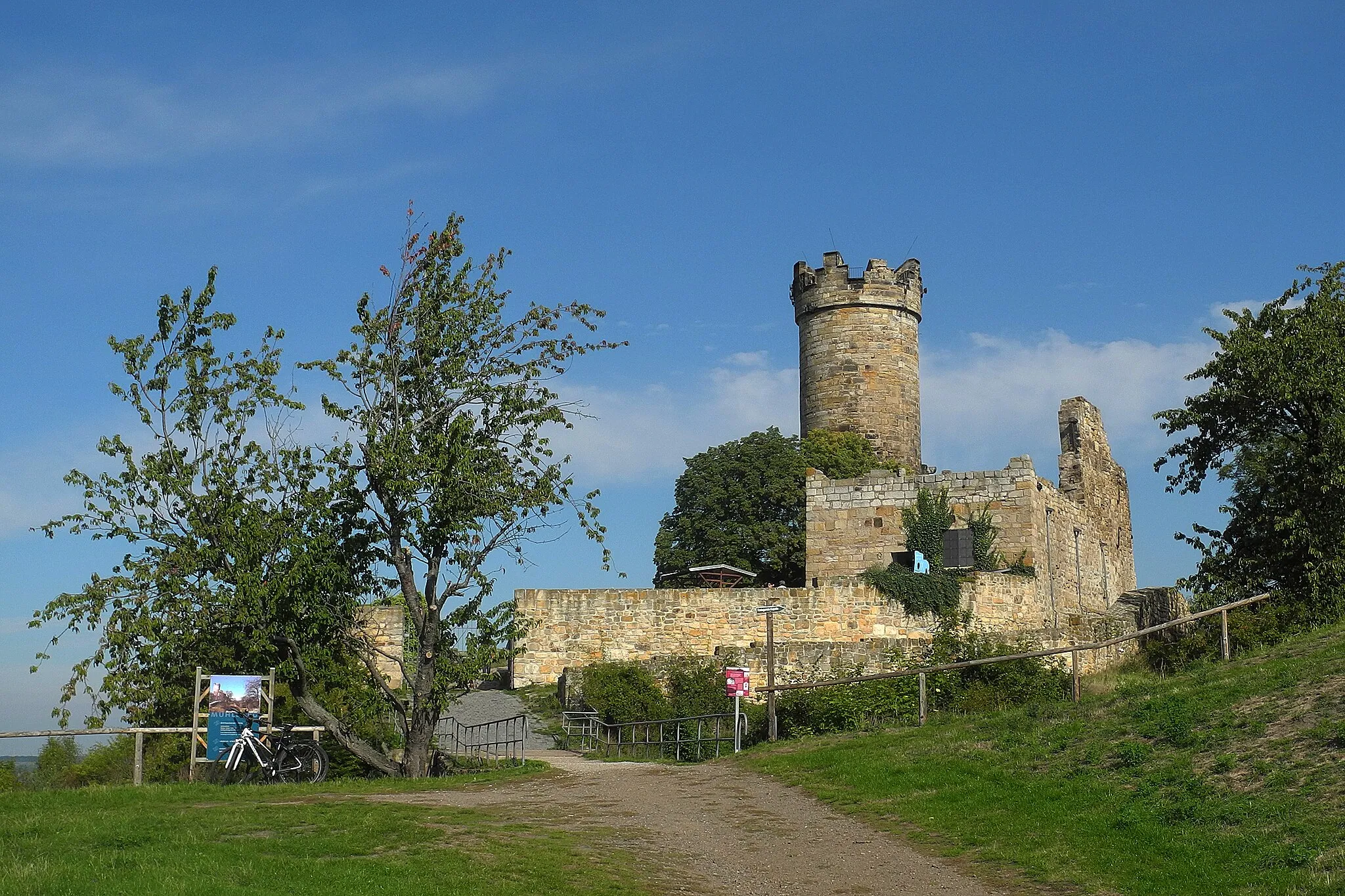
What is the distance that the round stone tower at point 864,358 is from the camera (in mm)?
39438

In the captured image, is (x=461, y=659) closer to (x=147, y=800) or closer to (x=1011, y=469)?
(x=147, y=800)

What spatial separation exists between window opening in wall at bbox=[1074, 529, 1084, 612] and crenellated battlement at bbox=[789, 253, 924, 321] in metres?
9.18

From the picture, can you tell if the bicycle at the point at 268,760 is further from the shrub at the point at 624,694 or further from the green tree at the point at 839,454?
the green tree at the point at 839,454

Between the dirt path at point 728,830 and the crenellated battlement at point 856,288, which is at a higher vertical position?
the crenellated battlement at point 856,288

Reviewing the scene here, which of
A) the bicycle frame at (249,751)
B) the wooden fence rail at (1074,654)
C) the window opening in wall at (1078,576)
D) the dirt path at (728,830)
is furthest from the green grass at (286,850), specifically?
the window opening in wall at (1078,576)

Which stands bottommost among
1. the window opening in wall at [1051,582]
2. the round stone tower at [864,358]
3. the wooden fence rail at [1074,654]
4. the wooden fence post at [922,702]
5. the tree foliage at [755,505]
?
the wooden fence post at [922,702]

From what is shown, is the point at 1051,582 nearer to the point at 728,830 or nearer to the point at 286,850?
the point at 728,830

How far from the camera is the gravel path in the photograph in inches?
982

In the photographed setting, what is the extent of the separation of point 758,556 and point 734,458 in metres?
3.61

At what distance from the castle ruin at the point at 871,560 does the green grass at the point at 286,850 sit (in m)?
12.8

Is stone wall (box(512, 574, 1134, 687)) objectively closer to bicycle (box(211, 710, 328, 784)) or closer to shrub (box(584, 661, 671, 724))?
shrub (box(584, 661, 671, 724))

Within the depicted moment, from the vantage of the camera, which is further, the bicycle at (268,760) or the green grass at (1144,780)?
the bicycle at (268,760)

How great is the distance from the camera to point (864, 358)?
39688 millimetres

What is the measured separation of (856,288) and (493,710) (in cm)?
1806
